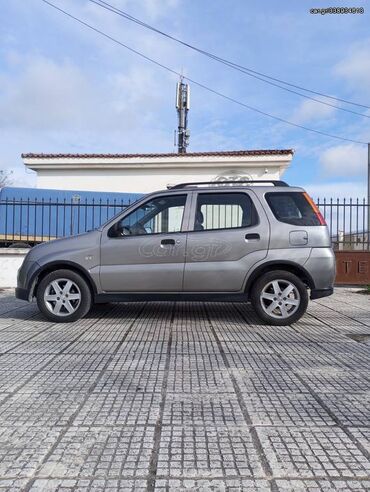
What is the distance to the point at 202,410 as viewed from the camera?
3330 millimetres

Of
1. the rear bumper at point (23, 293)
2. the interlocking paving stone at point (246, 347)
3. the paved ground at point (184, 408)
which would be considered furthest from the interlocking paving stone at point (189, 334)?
the rear bumper at point (23, 293)

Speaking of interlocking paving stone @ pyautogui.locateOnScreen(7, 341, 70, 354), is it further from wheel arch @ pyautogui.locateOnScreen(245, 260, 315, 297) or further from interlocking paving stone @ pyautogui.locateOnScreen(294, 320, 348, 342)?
interlocking paving stone @ pyautogui.locateOnScreen(294, 320, 348, 342)

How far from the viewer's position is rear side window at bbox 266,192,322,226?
20.6ft

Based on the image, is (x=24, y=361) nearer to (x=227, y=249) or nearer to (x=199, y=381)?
(x=199, y=381)

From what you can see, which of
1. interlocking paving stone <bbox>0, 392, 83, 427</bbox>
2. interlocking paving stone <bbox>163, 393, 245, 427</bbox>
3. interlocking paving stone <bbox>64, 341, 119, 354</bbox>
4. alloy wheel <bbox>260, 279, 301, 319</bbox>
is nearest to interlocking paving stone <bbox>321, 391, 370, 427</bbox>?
interlocking paving stone <bbox>163, 393, 245, 427</bbox>

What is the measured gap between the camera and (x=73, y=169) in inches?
727

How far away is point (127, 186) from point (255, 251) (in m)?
13.1

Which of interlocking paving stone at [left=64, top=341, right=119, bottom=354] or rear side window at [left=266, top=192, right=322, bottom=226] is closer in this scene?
interlocking paving stone at [left=64, top=341, right=119, bottom=354]

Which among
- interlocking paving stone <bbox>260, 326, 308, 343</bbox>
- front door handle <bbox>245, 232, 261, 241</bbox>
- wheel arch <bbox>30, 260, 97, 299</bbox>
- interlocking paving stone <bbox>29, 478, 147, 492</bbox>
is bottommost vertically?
interlocking paving stone <bbox>29, 478, 147, 492</bbox>

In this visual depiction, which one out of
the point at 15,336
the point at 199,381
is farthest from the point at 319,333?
the point at 15,336

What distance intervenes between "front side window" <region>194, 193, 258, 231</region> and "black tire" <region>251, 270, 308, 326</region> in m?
0.82

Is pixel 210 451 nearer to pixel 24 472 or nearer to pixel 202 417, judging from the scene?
pixel 202 417

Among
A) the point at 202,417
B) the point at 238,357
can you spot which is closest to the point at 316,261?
the point at 238,357

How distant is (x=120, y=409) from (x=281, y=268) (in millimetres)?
3566
